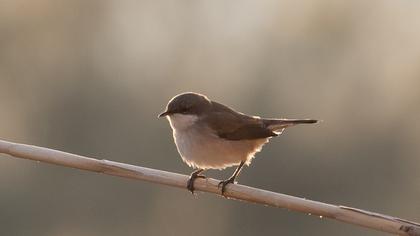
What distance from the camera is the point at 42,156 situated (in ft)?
11.7

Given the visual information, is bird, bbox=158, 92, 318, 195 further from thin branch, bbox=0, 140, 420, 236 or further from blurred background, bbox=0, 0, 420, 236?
blurred background, bbox=0, 0, 420, 236

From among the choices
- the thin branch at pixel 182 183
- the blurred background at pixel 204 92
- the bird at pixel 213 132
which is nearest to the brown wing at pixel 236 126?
the bird at pixel 213 132

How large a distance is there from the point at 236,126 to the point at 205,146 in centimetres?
32

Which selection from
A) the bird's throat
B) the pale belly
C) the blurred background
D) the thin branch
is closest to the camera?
the thin branch

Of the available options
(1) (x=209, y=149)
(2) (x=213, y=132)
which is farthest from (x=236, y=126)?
(1) (x=209, y=149)

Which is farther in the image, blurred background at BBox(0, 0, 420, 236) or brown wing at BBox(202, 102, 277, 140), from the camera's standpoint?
blurred background at BBox(0, 0, 420, 236)

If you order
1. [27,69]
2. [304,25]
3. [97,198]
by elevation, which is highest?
[304,25]

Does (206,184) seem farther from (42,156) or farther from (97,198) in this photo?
(97,198)

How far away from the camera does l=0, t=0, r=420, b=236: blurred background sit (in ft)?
39.7

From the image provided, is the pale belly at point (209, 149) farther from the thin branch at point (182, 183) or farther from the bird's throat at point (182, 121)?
the thin branch at point (182, 183)

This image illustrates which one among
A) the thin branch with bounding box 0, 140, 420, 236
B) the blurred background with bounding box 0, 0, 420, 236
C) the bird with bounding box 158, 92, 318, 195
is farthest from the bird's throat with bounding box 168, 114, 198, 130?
the blurred background with bounding box 0, 0, 420, 236

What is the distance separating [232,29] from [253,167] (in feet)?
10.9

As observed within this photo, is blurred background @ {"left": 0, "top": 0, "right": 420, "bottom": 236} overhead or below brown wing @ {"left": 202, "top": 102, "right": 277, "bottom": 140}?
below

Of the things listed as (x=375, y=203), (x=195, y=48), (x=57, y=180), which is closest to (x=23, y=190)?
(x=57, y=180)
